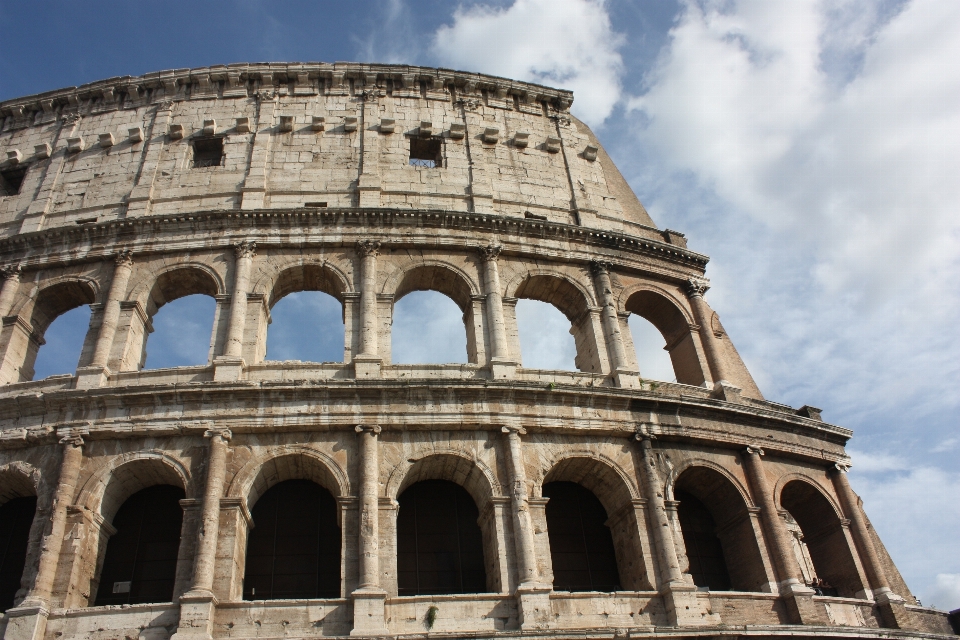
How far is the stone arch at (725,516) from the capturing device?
1532 cm

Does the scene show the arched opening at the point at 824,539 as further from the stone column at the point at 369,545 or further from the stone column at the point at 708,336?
the stone column at the point at 369,545

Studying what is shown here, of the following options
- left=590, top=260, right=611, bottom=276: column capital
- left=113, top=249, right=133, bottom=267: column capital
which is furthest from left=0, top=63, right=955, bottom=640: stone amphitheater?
left=590, top=260, right=611, bottom=276: column capital

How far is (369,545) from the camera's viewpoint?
13188mm

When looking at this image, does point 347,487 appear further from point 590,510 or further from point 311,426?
point 590,510

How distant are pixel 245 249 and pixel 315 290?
183 centimetres

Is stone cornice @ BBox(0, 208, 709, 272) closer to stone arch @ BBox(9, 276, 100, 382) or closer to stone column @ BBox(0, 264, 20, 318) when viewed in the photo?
stone column @ BBox(0, 264, 20, 318)

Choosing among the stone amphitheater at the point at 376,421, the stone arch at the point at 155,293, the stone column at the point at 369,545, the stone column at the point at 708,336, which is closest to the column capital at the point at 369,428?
the stone column at the point at 369,545

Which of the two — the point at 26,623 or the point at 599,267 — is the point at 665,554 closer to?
the point at 599,267

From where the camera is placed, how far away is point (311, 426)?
14.4m

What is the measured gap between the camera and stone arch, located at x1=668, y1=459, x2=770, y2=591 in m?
15.3

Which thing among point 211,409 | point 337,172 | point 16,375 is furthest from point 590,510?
point 16,375

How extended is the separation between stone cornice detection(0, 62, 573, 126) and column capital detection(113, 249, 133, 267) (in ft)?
19.0

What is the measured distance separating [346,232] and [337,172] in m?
2.41

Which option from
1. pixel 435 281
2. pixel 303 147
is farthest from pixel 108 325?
pixel 435 281
